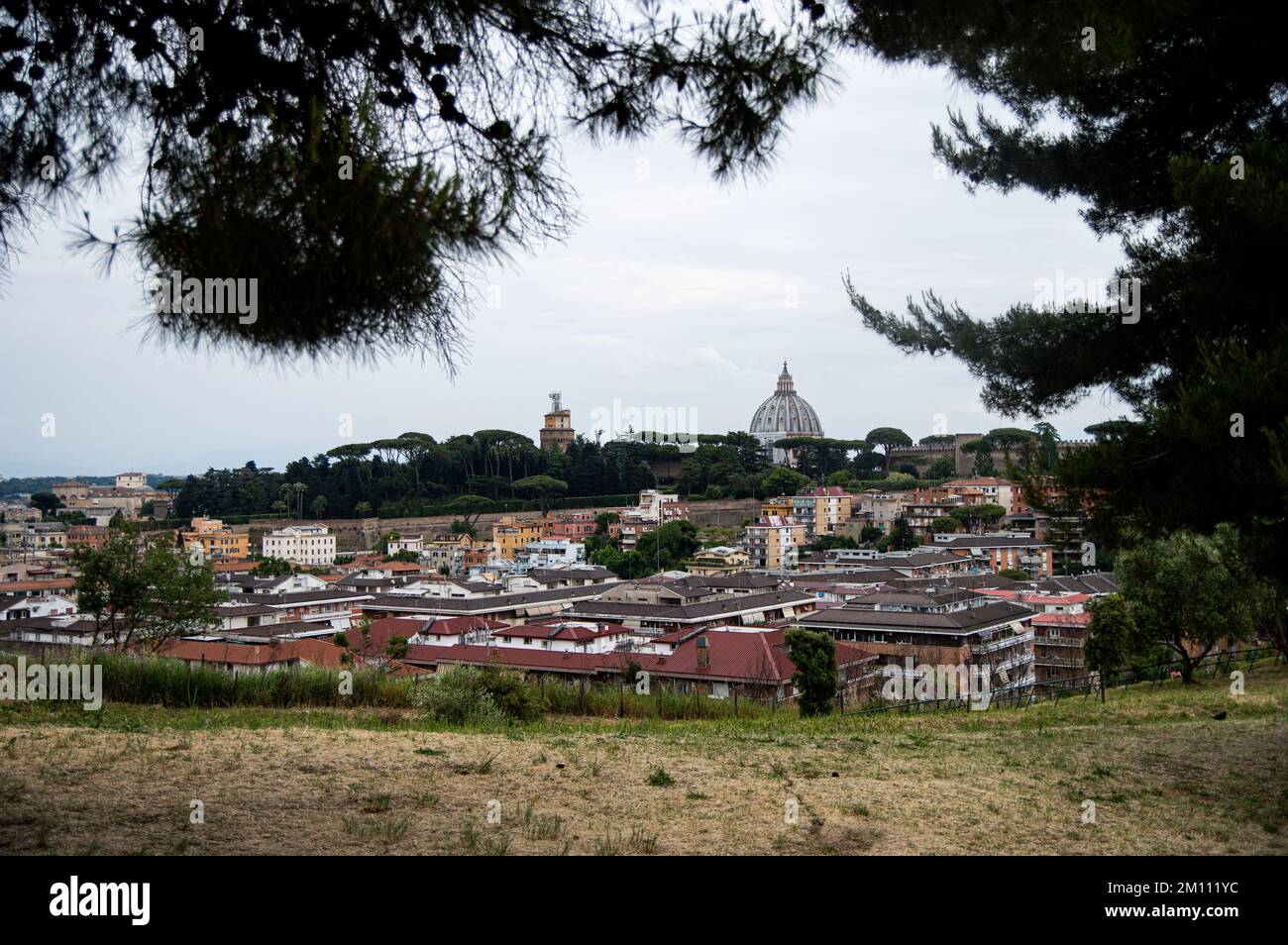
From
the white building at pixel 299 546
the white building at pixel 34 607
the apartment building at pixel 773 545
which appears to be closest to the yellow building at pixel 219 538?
the white building at pixel 299 546

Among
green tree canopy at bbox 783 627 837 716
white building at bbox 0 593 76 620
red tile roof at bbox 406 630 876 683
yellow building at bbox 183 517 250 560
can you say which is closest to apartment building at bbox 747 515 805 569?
yellow building at bbox 183 517 250 560

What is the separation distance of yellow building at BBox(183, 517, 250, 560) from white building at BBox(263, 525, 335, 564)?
187 centimetres

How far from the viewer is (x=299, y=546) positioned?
241 ft

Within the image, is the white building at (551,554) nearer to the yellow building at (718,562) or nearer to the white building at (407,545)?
the white building at (407,545)

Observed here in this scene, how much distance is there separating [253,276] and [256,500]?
8494 centimetres

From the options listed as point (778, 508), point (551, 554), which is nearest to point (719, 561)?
point (551, 554)

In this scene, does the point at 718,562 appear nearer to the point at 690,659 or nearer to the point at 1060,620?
the point at 1060,620

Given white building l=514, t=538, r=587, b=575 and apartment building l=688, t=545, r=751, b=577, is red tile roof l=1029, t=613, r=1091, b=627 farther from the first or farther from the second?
white building l=514, t=538, r=587, b=575
